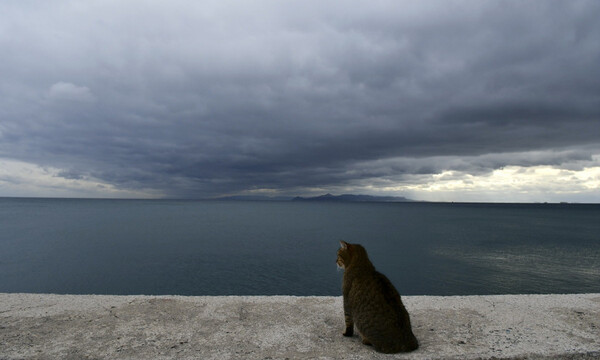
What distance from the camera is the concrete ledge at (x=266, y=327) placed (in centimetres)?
543

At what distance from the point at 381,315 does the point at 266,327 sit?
7.75 ft

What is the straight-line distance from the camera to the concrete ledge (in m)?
5.43

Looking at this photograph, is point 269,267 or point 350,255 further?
point 269,267

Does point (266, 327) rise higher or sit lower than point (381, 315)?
lower

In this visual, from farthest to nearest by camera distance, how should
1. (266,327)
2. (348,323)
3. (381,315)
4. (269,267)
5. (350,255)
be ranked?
(269,267)
(266,327)
(348,323)
(350,255)
(381,315)

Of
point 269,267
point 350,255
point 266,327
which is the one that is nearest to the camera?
point 350,255

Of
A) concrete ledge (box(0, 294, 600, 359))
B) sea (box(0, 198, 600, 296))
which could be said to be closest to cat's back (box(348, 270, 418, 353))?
concrete ledge (box(0, 294, 600, 359))

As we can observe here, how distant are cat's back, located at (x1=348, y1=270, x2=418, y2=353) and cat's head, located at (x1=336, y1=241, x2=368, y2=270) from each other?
27 centimetres

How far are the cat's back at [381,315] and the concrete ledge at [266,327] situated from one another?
18cm

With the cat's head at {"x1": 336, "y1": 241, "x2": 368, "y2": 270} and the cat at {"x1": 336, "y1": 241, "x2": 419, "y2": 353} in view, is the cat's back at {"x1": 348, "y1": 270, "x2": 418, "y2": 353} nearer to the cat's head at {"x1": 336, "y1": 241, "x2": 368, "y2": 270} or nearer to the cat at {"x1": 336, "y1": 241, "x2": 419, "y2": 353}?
the cat at {"x1": 336, "y1": 241, "x2": 419, "y2": 353}

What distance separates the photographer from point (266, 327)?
6.44 metres

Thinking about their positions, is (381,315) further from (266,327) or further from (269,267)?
(269,267)

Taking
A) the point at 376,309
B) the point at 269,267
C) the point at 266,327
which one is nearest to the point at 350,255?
the point at 376,309

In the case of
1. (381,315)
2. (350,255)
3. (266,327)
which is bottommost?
(266,327)
